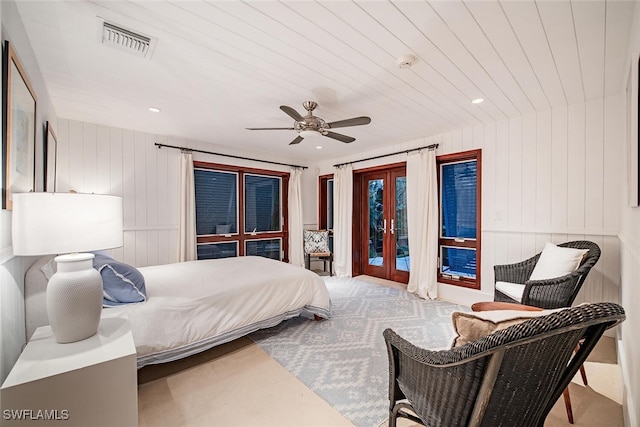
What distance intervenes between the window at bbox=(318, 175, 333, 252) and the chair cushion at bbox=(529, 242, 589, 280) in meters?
3.85

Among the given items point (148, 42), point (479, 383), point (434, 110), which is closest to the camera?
point (479, 383)

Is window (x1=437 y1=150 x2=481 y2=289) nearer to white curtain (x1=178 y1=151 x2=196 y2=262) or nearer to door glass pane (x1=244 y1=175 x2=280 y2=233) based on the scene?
door glass pane (x1=244 y1=175 x2=280 y2=233)

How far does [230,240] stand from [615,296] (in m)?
5.09

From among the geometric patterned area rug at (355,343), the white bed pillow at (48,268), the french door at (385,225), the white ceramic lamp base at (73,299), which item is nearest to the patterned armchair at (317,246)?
the french door at (385,225)

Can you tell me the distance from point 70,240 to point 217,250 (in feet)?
11.6

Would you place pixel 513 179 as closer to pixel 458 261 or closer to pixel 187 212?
pixel 458 261

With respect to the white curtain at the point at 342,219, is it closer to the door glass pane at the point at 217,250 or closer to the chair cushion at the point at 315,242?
the chair cushion at the point at 315,242

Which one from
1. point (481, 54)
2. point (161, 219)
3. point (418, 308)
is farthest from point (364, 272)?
point (481, 54)

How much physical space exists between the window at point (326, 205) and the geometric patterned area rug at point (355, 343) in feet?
6.95

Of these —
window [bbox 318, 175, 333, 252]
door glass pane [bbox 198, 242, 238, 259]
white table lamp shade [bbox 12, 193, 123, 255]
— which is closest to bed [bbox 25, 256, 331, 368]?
white table lamp shade [bbox 12, 193, 123, 255]

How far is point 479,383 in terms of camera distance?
0.98 metres

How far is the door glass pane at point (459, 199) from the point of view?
380cm

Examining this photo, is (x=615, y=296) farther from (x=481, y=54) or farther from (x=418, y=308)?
(x=481, y=54)

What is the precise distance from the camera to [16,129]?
149 cm
